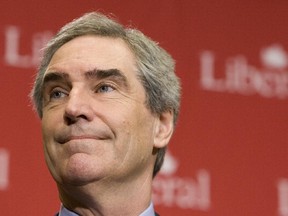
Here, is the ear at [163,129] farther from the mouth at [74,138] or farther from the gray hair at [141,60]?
the mouth at [74,138]

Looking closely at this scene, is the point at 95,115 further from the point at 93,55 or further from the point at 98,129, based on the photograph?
the point at 93,55

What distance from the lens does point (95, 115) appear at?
1731 millimetres

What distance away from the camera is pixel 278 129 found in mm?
2725

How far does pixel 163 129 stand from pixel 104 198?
0.65 feet

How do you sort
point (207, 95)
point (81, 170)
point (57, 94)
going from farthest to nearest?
point (207, 95)
point (57, 94)
point (81, 170)

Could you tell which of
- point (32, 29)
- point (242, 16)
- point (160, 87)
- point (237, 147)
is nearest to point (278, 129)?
point (237, 147)

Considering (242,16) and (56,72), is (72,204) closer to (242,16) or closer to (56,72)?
(56,72)

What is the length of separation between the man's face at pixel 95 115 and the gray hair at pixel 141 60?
0.6 inches

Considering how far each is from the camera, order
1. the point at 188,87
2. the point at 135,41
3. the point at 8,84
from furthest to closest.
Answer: the point at 188,87
the point at 8,84
the point at 135,41

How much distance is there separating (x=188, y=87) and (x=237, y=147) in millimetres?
194

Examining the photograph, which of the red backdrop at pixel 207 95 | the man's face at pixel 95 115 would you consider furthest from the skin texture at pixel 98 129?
the red backdrop at pixel 207 95

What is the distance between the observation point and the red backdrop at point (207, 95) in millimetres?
2396

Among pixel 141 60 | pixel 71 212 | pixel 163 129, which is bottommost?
pixel 71 212

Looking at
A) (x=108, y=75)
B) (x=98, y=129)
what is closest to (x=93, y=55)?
(x=108, y=75)
